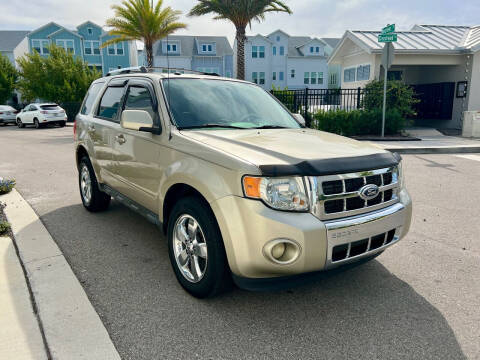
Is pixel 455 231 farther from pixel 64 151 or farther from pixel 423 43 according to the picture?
pixel 423 43

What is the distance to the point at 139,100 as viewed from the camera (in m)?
4.25

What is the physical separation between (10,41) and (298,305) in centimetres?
6505

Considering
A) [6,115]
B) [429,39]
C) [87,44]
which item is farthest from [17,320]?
[87,44]

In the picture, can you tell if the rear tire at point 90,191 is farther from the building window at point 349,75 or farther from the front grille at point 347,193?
the building window at point 349,75

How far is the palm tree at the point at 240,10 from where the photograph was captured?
2131 centimetres

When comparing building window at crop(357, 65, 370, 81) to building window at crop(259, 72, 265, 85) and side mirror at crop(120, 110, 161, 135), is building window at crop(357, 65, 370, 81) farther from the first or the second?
building window at crop(259, 72, 265, 85)

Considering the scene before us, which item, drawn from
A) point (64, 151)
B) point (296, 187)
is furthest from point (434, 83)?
point (296, 187)

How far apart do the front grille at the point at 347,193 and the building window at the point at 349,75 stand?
20148 mm

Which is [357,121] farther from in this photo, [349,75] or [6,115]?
[6,115]

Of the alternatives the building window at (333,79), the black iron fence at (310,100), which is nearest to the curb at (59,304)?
the black iron fence at (310,100)

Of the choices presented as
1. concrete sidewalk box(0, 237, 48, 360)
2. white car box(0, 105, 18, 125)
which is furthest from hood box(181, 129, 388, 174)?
white car box(0, 105, 18, 125)

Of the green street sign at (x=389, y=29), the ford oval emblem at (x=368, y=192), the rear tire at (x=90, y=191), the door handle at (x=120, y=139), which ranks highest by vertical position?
the green street sign at (x=389, y=29)

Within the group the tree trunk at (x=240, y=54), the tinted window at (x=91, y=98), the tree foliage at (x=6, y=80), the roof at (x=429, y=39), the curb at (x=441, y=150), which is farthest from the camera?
the tree foliage at (x=6, y=80)

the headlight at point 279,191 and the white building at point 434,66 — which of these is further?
the white building at point 434,66
